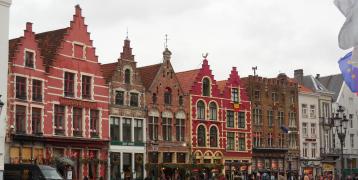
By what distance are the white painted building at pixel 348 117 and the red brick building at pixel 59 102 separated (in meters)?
35.8

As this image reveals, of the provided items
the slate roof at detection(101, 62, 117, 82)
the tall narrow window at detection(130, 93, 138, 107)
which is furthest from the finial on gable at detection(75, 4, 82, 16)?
the tall narrow window at detection(130, 93, 138, 107)

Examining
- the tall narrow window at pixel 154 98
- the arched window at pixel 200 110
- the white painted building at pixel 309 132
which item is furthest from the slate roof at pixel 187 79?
the white painted building at pixel 309 132

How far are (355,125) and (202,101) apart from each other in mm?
28699

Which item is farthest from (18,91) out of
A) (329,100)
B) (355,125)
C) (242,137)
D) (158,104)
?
(355,125)

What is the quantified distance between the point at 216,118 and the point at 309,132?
49.9ft

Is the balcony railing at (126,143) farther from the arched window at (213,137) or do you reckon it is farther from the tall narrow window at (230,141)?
the tall narrow window at (230,141)

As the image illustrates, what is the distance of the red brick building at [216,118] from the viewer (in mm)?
57594

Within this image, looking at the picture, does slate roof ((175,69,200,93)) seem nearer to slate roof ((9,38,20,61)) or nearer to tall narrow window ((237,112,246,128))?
tall narrow window ((237,112,246,128))

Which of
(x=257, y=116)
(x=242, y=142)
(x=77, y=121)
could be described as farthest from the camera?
(x=257, y=116)

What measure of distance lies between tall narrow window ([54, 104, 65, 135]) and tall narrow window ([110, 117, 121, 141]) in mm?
4879

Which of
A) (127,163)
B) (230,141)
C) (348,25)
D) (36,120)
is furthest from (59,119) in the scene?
(348,25)

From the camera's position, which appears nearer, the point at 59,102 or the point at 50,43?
the point at 59,102

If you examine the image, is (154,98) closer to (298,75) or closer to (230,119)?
(230,119)

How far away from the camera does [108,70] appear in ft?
170
